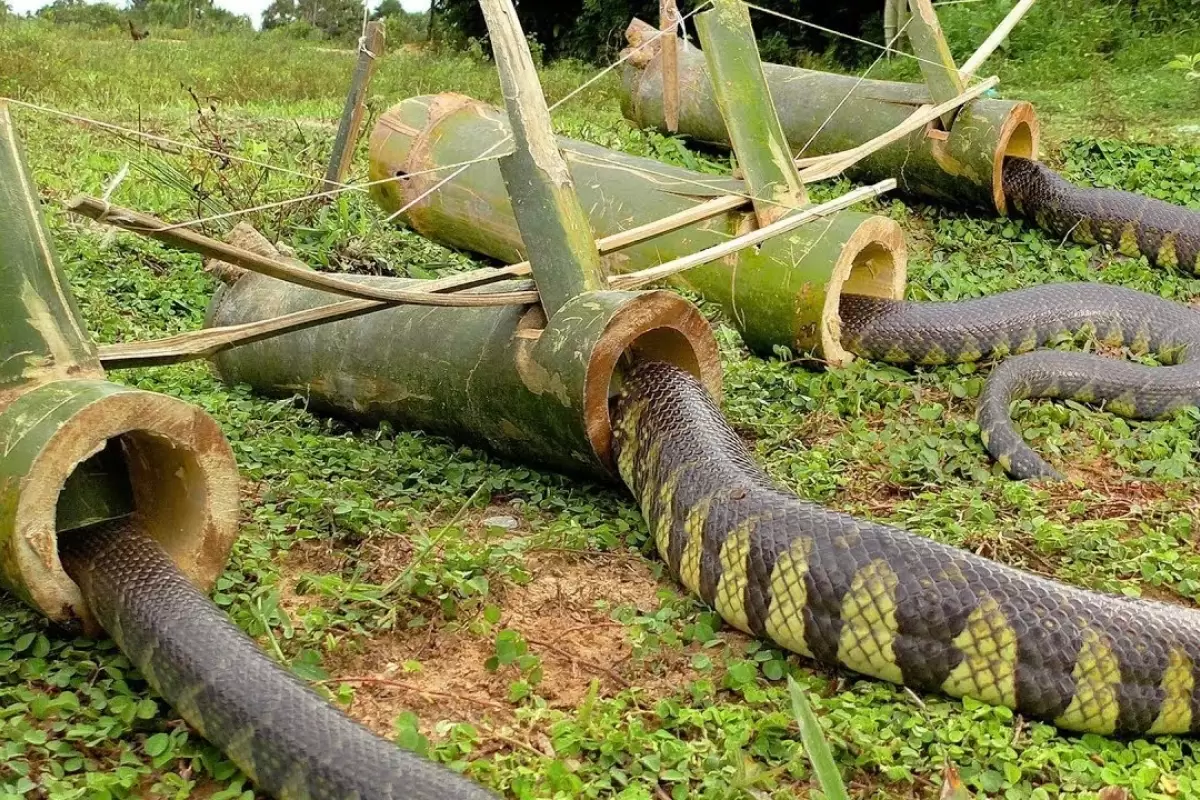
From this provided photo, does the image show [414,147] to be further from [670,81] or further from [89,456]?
[89,456]

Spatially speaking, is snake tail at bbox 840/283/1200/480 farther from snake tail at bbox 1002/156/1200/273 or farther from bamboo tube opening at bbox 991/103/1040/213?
bamboo tube opening at bbox 991/103/1040/213

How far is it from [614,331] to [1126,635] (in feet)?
5.65

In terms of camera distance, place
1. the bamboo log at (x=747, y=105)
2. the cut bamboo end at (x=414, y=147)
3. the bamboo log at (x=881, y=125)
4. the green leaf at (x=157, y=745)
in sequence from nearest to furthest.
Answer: the green leaf at (x=157, y=745) → the bamboo log at (x=747, y=105) → the cut bamboo end at (x=414, y=147) → the bamboo log at (x=881, y=125)

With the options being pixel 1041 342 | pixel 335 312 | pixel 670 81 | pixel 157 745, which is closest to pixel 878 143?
pixel 1041 342

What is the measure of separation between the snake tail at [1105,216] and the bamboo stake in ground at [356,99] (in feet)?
13.2

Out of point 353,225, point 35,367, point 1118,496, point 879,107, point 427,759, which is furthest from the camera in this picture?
point 879,107

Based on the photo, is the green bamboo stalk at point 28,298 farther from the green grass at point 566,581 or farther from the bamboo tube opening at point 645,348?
the bamboo tube opening at point 645,348

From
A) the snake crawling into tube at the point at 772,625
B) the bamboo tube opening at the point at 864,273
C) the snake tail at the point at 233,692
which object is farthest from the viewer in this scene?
the bamboo tube opening at the point at 864,273

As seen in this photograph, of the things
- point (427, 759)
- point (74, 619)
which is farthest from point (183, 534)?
point (427, 759)

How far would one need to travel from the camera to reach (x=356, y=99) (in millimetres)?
6215

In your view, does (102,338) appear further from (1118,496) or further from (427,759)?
(1118,496)

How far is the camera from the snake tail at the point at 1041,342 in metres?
5.12

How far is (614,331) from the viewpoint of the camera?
3.77m

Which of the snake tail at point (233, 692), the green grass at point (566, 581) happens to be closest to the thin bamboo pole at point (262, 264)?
the green grass at point (566, 581)
